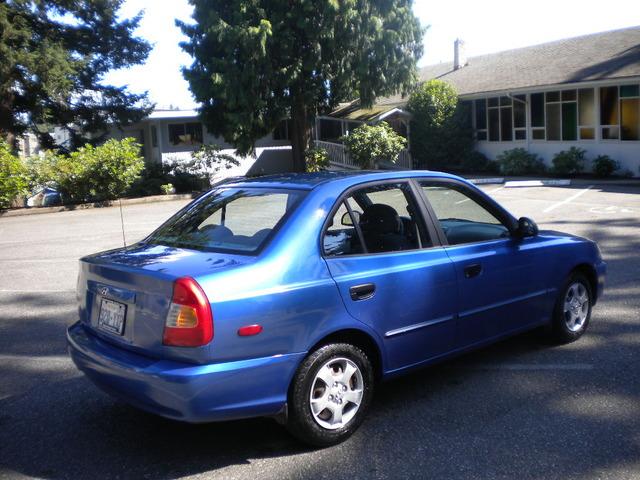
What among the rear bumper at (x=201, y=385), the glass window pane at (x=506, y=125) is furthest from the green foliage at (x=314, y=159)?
the rear bumper at (x=201, y=385)

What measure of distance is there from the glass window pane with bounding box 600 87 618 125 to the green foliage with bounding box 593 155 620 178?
1391 mm

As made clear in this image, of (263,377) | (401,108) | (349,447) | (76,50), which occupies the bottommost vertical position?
(349,447)

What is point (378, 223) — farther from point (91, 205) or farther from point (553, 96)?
point (553, 96)

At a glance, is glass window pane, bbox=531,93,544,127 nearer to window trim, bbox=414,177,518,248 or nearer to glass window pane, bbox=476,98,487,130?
glass window pane, bbox=476,98,487,130

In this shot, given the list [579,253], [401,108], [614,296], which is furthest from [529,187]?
[579,253]

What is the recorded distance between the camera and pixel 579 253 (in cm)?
572

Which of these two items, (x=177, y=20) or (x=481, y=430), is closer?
(x=481, y=430)

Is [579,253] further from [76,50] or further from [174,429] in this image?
[76,50]

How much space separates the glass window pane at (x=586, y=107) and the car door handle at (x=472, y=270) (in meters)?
21.7

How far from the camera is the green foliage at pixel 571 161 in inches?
956

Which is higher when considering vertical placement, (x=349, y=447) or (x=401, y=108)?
(x=401, y=108)

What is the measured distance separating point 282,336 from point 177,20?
24818 millimetres

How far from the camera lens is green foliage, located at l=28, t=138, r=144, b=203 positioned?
21.1 meters

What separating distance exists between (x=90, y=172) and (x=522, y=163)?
15.6 meters
